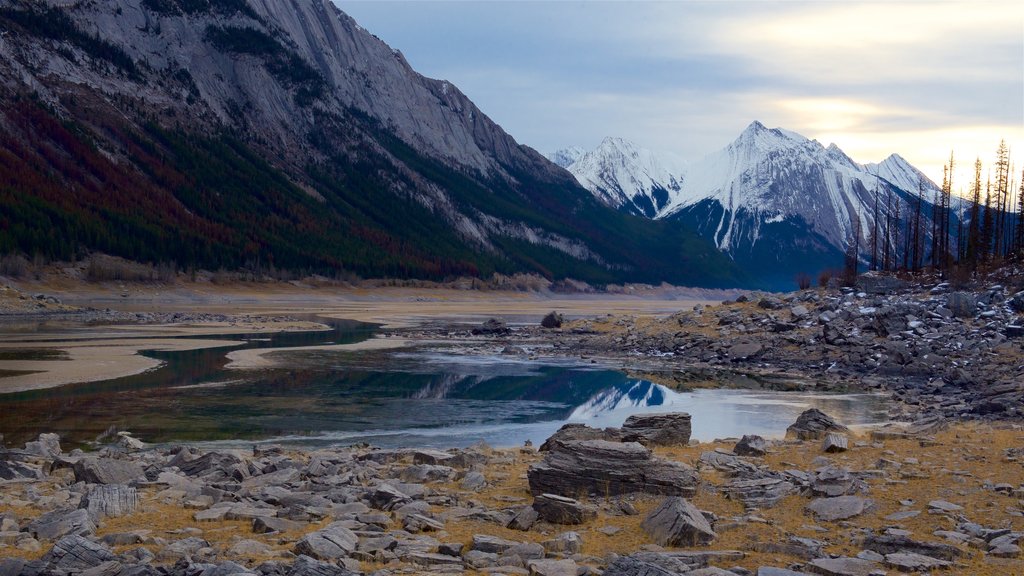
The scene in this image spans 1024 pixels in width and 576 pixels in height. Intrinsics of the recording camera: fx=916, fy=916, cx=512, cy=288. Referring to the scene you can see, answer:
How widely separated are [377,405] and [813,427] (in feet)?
50.6

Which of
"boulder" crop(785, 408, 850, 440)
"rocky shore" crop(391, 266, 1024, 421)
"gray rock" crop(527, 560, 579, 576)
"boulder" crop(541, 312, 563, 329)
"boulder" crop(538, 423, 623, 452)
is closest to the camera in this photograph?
"gray rock" crop(527, 560, 579, 576)

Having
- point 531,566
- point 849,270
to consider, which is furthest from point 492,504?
point 849,270

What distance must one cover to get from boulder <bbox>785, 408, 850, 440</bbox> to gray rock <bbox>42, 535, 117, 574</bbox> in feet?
56.3

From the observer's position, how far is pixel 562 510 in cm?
1385

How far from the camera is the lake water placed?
26.1 meters

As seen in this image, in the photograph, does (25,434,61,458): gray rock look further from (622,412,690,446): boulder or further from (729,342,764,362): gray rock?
(729,342,764,362): gray rock

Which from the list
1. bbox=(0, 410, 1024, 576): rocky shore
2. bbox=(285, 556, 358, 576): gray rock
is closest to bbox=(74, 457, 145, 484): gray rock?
bbox=(0, 410, 1024, 576): rocky shore

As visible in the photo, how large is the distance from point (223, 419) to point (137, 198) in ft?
486

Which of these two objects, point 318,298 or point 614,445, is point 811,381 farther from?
point 318,298

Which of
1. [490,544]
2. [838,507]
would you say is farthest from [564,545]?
[838,507]

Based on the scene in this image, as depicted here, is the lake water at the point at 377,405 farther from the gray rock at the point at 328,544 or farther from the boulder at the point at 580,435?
the gray rock at the point at 328,544

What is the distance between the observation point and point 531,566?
1153 centimetres

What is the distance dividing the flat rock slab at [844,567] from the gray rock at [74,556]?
342 inches

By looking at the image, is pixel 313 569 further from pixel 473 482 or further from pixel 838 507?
pixel 838 507
